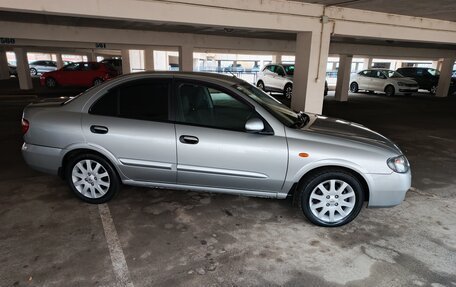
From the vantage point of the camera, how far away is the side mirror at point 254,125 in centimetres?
339

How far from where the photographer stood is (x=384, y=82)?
63.5 feet

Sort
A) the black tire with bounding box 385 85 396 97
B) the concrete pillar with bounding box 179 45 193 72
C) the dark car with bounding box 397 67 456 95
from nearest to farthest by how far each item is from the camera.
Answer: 1. the concrete pillar with bounding box 179 45 193 72
2. the black tire with bounding box 385 85 396 97
3. the dark car with bounding box 397 67 456 95

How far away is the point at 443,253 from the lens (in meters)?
3.20

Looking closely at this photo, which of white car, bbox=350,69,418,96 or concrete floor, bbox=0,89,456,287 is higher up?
white car, bbox=350,69,418,96

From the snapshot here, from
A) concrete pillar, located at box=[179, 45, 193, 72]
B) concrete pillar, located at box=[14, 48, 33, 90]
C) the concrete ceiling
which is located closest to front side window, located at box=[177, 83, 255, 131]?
the concrete ceiling

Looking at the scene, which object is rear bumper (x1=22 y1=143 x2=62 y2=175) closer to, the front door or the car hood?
the front door

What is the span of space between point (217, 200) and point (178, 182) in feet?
2.18

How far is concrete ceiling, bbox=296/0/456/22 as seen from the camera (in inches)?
264

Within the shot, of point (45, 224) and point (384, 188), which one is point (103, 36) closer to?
point (45, 224)

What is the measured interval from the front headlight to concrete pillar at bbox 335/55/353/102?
45.6 feet

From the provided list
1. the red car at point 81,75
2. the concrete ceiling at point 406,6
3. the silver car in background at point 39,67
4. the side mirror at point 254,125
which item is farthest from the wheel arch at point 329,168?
the silver car in background at point 39,67

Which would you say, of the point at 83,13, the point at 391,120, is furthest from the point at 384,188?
the point at 391,120

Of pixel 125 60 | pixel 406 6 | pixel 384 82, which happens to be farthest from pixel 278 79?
pixel 125 60

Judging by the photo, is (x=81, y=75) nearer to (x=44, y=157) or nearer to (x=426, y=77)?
(x=44, y=157)
